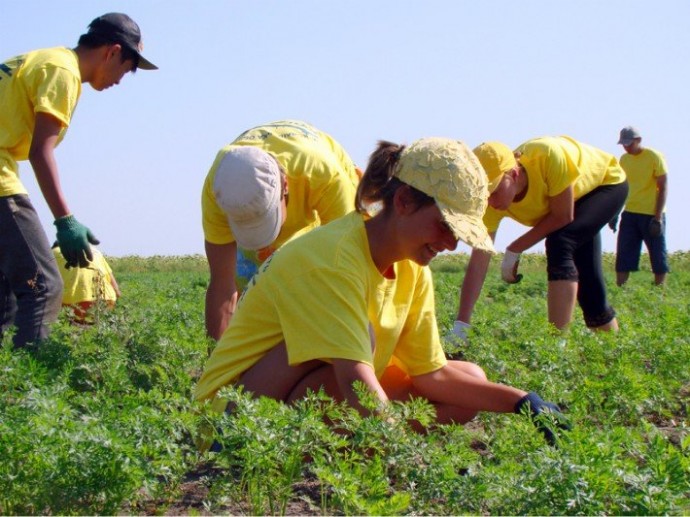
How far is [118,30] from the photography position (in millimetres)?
5660

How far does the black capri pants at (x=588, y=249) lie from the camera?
693 cm

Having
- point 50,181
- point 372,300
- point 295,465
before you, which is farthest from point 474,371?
point 50,181

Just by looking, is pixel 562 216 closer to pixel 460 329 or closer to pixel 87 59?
pixel 460 329

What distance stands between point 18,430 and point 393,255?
57.7 inches

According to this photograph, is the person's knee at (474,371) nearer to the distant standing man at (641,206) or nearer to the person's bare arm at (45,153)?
the person's bare arm at (45,153)

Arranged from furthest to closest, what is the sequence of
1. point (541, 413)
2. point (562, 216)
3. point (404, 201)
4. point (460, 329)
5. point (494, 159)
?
point (562, 216) < point (460, 329) < point (494, 159) < point (404, 201) < point (541, 413)

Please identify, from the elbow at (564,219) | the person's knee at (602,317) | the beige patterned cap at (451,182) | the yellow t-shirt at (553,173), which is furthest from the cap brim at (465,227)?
the person's knee at (602,317)

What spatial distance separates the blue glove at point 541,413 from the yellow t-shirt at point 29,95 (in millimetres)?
2880

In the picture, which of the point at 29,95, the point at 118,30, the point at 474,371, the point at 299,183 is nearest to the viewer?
the point at 474,371

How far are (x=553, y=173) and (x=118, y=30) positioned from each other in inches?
110

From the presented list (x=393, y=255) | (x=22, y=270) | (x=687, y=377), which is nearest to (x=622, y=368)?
(x=687, y=377)

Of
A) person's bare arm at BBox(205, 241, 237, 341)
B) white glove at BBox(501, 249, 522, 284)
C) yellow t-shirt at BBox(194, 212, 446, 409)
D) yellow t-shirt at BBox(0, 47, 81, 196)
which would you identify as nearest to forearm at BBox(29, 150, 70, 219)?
yellow t-shirt at BBox(0, 47, 81, 196)

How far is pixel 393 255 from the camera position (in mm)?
3867

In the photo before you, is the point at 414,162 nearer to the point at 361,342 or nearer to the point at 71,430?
the point at 361,342
